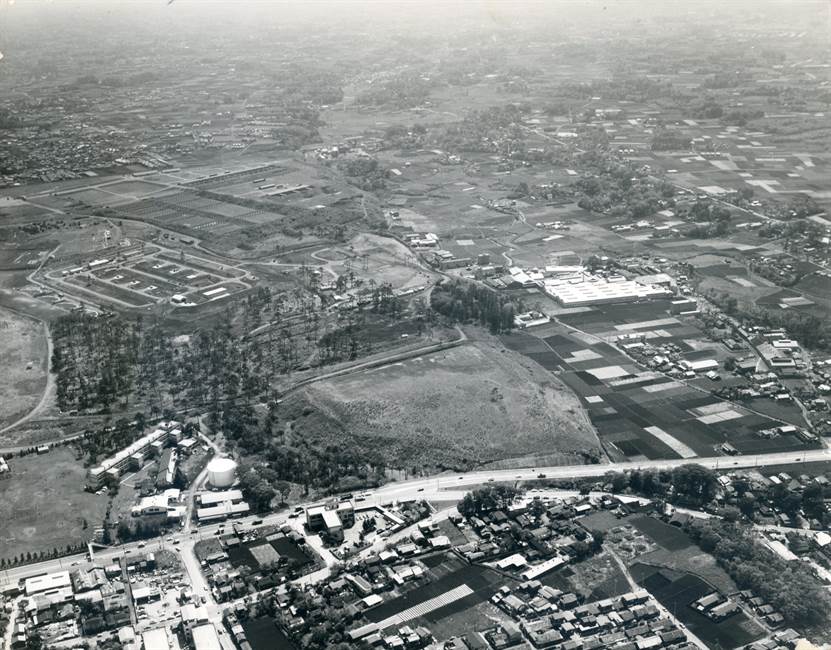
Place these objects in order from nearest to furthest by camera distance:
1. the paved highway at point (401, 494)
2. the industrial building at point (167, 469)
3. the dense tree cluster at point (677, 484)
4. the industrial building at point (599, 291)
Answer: the paved highway at point (401, 494), the dense tree cluster at point (677, 484), the industrial building at point (167, 469), the industrial building at point (599, 291)

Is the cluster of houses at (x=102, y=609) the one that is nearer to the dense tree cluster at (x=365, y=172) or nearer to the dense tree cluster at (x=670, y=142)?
the dense tree cluster at (x=365, y=172)

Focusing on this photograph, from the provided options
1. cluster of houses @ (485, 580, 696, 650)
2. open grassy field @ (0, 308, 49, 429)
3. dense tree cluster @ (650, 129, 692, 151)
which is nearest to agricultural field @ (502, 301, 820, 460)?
cluster of houses @ (485, 580, 696, 650)

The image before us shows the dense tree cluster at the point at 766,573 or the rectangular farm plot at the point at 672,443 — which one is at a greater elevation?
the dense tree cluster at the point at 766,573

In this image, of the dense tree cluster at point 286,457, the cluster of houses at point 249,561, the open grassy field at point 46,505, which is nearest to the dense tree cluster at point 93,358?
the open grassy field at point 46,505

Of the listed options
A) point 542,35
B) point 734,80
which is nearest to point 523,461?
point 734,80

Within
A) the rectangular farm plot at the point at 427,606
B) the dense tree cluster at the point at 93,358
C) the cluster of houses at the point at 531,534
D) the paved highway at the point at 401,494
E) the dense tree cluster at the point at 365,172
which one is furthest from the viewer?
the dense tree cluster at the point at 365,172

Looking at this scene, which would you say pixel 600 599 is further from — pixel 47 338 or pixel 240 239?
pixel 240 239
